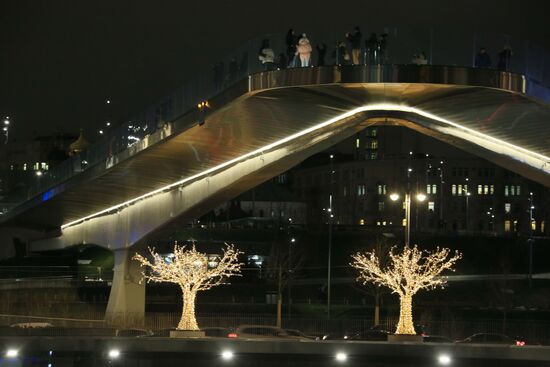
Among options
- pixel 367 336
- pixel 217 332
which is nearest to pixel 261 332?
pixel 217 332

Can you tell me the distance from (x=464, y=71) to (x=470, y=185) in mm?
103404

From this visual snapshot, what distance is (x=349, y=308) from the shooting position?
59.7 metres

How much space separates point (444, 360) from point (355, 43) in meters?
9.81

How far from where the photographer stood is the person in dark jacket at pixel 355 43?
2969cm

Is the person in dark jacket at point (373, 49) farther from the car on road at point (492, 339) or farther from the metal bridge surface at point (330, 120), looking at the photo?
the car on road at point (492, 339)

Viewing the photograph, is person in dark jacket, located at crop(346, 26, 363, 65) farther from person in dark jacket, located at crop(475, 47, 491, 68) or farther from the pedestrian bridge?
person in dark jacket, located at crop(475, 47, 491, 68)

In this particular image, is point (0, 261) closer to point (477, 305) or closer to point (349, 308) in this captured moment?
point (349, 308)

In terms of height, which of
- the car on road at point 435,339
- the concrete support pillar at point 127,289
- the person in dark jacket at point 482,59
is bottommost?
the car on road at point 435,339

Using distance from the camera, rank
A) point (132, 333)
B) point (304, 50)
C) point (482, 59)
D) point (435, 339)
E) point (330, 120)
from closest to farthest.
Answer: point (482, 59)
point (304, 50)
point (330, 120)
point (435, 339)
point (132, 333)

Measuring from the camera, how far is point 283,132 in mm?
35562

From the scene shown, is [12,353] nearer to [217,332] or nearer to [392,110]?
[217,332]

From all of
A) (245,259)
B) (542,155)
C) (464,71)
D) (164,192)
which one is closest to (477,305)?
(245,259)

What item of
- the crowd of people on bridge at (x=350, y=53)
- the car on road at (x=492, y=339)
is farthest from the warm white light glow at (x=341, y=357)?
the crowd of people on bridge at (x=350, y=53)

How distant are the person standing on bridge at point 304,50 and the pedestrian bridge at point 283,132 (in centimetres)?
43
